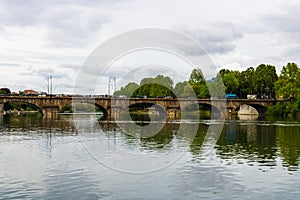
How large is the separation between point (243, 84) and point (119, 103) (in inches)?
2395

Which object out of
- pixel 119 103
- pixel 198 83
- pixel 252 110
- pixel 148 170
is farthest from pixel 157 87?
pixel 148 170

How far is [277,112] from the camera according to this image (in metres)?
126

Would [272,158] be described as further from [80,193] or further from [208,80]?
[208,80]

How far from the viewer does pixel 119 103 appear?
11875 centimetres

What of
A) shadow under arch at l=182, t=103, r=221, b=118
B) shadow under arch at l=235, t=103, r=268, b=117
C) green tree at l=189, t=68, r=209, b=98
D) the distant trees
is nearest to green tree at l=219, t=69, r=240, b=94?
green tree at l=189, t=68, r=209, b=98

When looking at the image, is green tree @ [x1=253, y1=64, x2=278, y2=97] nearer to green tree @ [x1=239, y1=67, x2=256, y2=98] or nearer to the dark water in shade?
green tree @ [x1=239, y1=67, x2=256, y2=98]

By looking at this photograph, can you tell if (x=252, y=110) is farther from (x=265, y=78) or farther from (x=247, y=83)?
(x=247, y=83)

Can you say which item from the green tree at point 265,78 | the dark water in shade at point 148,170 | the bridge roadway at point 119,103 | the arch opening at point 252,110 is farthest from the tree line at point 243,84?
the dark water in shade at point 148,170

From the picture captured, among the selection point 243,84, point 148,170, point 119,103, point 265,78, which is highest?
point 265,78

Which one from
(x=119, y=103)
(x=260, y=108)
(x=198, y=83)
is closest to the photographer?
(x=119, y=103)

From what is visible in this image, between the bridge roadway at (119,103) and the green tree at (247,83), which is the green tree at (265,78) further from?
the bridge roadway at (119,103)

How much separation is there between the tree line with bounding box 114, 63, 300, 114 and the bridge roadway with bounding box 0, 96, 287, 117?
8697mm

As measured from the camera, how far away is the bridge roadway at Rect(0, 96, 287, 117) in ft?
361

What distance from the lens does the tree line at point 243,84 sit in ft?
407
